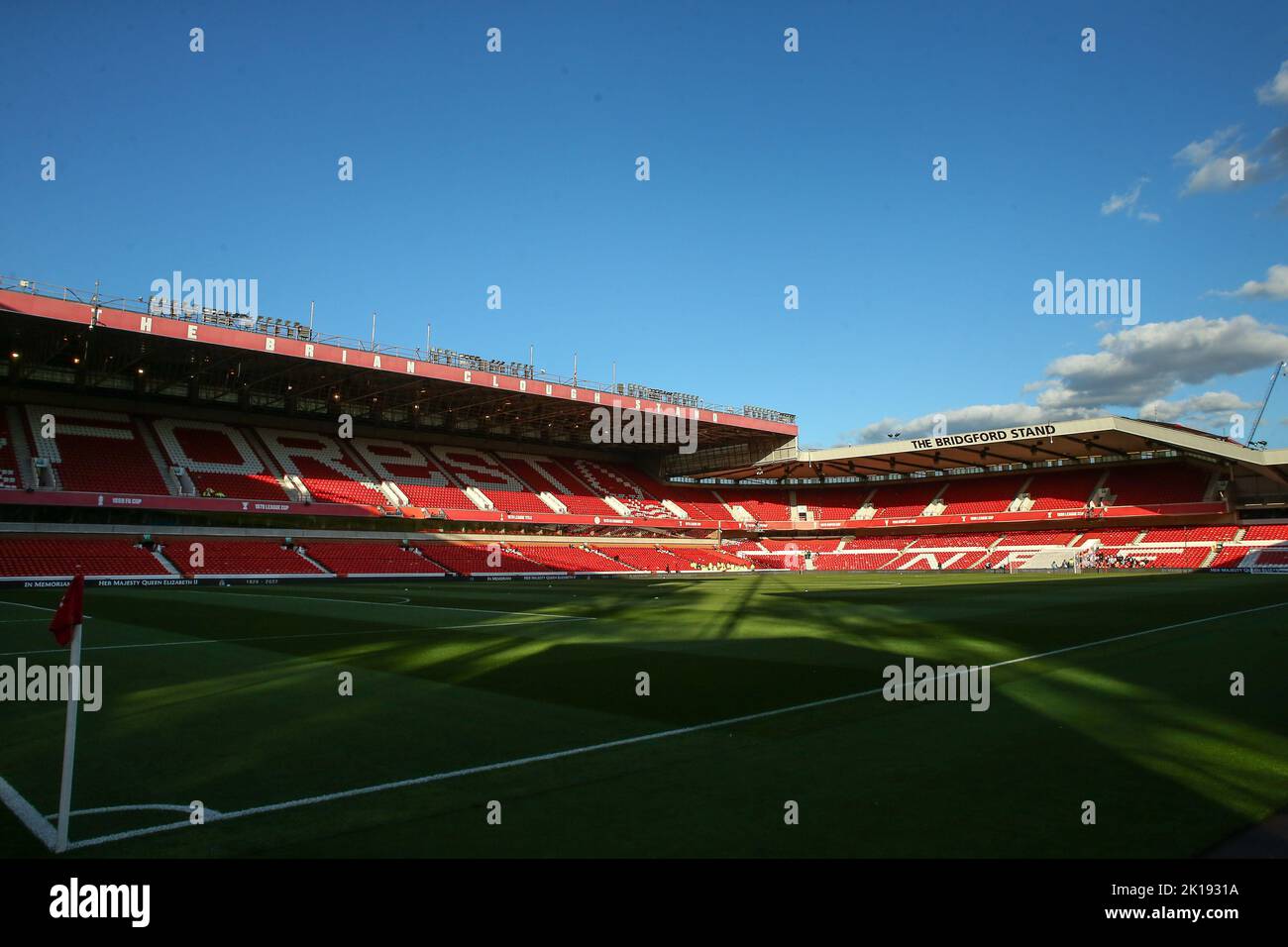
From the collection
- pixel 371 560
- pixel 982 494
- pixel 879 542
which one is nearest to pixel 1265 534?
pixel 982 494

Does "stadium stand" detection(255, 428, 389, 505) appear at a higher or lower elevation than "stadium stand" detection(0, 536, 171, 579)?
higher

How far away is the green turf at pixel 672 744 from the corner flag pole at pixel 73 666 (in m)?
0.27

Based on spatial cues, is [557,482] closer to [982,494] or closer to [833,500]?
[833,500]

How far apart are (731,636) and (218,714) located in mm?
10169

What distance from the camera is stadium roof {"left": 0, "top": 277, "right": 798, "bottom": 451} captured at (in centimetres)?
3791

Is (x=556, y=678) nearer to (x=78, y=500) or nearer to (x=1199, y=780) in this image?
(x=1199, y=780)

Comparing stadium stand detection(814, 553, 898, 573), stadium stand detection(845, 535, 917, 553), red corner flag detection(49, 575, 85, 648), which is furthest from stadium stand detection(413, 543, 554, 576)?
red corner flag detection(49, 575, 85, 648)

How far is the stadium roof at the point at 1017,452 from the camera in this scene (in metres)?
50.2

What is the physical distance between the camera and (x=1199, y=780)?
609 cm

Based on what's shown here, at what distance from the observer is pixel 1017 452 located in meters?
64.6

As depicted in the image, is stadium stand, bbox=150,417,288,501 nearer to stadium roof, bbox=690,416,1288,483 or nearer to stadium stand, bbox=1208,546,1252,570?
stadium roof, bbox=690,416,1288,483

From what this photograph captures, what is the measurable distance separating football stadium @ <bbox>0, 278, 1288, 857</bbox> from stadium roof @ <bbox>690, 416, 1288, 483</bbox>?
42 centimetres
